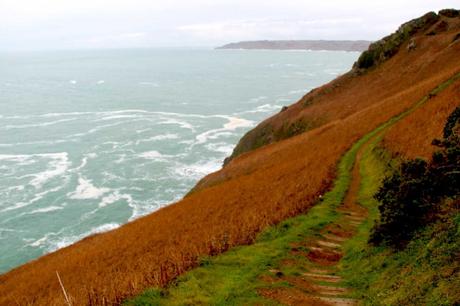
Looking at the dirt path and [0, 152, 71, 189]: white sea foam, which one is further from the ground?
the dirt path

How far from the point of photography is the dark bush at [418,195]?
12.5 meters

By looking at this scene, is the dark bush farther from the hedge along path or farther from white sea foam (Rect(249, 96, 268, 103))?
white sea foam (Rect(249, 96, 268, 103))

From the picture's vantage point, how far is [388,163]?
23.7m

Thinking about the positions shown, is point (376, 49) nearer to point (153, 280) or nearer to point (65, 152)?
point (65, 152)

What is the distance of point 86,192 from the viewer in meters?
64.4

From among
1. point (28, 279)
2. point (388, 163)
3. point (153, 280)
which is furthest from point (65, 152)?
point (153, 280)

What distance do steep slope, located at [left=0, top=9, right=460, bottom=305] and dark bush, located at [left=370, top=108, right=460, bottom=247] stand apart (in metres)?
4.88

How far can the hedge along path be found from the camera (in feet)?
35.5

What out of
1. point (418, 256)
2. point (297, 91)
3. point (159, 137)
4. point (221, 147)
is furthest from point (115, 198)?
point (297, 91)

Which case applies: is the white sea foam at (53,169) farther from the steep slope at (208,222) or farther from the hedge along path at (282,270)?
the hedge along path at (282,270)

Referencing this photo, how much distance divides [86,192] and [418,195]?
2293 inches

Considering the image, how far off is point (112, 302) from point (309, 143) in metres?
35.7

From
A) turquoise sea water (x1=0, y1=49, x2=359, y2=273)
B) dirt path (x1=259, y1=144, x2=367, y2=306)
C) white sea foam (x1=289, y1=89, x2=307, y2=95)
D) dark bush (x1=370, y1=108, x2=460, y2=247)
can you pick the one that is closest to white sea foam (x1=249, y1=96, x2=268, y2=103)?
turquoise sea water (x1=0, y1=49, x2=359, y2=273)

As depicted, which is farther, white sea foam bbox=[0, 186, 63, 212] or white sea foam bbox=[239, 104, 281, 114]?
white sea foam bbox=[239, 104, 281, 114]
